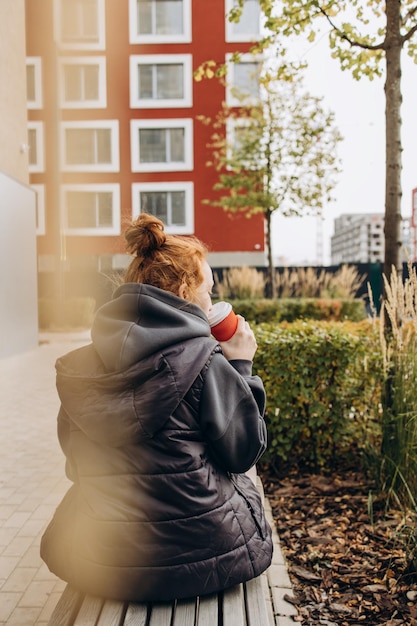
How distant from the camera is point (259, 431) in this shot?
1533 mm

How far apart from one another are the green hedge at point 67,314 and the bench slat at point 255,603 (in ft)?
45.2

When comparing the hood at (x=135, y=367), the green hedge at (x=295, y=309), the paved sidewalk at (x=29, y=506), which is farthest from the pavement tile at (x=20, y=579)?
the green hedge at (x=295, y=309)

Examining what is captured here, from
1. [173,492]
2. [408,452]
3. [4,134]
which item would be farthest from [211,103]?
[173,492]

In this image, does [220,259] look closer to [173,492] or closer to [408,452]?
[408,452]

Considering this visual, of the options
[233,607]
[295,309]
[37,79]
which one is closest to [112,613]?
[233,607]

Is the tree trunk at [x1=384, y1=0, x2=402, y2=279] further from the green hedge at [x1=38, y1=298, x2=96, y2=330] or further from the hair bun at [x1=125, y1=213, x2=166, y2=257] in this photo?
the green hedge at [x1=38, y1=298, x2=96, y2=330]

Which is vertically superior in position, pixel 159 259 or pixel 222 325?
pixel 159 259

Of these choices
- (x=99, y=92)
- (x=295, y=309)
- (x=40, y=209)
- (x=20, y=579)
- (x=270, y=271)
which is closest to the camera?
(x=20, y=579)

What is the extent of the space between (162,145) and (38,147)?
440 centimetres

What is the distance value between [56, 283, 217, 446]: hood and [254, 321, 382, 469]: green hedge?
7.53 ft

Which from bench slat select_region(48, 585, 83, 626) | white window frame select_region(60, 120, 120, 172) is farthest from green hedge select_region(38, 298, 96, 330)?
bench slat select_region(48, 585, 83, 626)

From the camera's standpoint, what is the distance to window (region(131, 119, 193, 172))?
23.5 metres

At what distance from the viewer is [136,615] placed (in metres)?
1.47

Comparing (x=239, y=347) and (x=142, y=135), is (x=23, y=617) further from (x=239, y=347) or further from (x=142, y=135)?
(x=142, y=135)
